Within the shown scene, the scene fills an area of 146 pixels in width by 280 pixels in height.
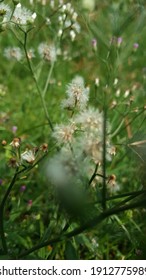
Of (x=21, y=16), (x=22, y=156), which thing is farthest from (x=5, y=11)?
(x=22, y=156)

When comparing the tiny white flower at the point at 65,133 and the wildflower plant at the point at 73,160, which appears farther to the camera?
the tiny white flower at the point at 65,133

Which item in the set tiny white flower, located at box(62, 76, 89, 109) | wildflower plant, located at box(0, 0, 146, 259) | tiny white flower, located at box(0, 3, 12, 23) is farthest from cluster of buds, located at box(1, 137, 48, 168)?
tiny white flower, located at box(0, 3, 12, 23)

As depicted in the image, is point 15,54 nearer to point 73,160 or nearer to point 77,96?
point 77,96

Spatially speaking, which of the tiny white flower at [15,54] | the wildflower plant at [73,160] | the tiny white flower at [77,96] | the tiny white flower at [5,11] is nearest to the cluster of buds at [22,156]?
the wildflower plant at [73,160]

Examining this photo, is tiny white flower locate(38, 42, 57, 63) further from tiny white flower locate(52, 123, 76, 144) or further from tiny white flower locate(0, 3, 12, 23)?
tiny white flower locate(52, 123, 76, 144)

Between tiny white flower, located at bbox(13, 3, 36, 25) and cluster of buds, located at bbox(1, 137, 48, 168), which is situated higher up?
tiny white flower, located at bbox(13, 3, 36, 25)

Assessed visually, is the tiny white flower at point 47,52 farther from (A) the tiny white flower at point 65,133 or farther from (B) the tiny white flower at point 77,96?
(A) the tiny white flower at point 65,133

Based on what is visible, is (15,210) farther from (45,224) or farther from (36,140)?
Answer: (36,140)

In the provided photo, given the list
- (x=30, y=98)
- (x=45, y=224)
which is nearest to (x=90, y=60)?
(x=30, y=98)
